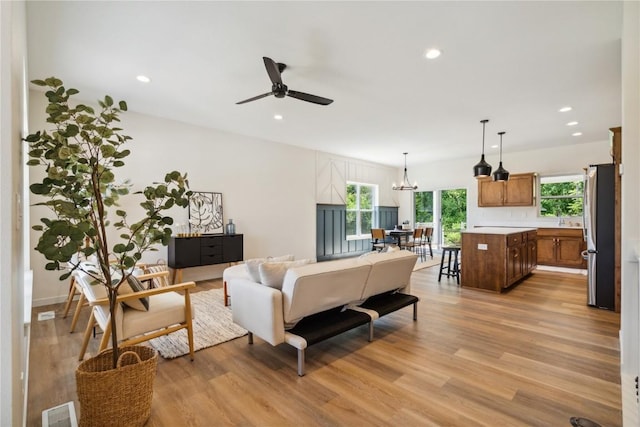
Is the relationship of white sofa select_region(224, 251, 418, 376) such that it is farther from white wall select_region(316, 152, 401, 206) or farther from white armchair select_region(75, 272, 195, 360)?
white wall select_region(316, 152, 401, 206)

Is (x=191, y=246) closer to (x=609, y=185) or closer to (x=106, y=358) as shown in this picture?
(x=106, y=358)

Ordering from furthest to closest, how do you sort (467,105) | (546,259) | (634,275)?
(546,259)
(467,105)
(634,275)

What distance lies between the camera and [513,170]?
7586mm

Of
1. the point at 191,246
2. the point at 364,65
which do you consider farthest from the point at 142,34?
the point at 191,246

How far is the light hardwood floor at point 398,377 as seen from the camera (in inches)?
72.9

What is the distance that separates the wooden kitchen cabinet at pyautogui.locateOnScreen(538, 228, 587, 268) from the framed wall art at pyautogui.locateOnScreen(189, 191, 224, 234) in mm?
6962

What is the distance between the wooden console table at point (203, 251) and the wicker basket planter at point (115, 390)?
292 centimetres

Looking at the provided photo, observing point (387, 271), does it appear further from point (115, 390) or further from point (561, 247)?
point (561, 247)

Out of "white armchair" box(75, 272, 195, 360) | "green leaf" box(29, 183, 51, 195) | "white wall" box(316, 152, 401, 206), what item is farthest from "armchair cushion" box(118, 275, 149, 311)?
"white wall" box(316, 152, 401, 206)

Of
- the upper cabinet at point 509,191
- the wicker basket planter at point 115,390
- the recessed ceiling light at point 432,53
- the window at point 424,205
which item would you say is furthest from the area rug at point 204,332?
the window at point 424,205

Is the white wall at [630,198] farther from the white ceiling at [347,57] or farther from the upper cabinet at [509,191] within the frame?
the upper cabinet at [509,191]

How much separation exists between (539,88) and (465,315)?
2.98 m

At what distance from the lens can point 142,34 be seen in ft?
8.57

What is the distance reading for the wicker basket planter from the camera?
1.58 m
